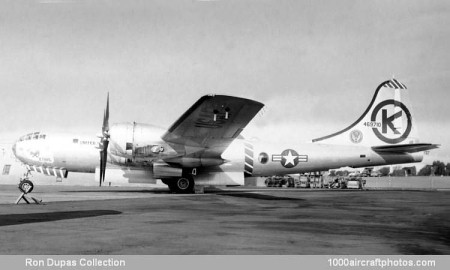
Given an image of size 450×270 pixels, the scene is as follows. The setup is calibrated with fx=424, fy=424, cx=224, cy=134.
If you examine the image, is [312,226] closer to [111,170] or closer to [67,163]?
[111,170]

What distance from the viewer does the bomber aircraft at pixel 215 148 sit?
24641 mm

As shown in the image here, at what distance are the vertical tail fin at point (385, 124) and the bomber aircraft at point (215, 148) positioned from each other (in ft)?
0.23

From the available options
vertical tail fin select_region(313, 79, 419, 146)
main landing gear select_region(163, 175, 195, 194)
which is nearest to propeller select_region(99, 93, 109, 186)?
main landing gear select_region(163, 175, 195, 194)

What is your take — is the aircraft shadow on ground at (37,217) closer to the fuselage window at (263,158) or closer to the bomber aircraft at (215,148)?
the bomber aircraft at (215,148)

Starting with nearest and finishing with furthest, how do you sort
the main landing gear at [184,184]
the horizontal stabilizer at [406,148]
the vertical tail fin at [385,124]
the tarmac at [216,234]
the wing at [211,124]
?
the tarmac at [216,234], the wing at [211,124], the main landing gear at [184,184], the horizontal stabilizer at [406,148], the vertical tail fin at [385,124]

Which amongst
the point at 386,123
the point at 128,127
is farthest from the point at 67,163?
the point at 386,123

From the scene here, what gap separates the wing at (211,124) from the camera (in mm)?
22641

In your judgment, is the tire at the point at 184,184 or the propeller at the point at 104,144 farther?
the tire at the point at 184,184

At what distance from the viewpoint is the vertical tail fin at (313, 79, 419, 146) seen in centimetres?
3150

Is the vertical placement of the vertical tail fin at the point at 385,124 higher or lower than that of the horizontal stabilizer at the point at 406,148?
higher

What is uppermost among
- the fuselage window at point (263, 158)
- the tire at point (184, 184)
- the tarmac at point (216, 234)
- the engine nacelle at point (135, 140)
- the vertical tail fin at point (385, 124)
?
the vertical tail fin at point (385, 124)

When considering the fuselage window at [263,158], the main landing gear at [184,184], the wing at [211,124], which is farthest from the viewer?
the fuselage window at [263,158]

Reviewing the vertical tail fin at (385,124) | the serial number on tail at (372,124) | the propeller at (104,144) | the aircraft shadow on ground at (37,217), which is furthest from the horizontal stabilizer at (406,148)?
the aircraft shadow on ground at (37,217)

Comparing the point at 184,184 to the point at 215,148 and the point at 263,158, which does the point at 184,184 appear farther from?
the point at 263,158
